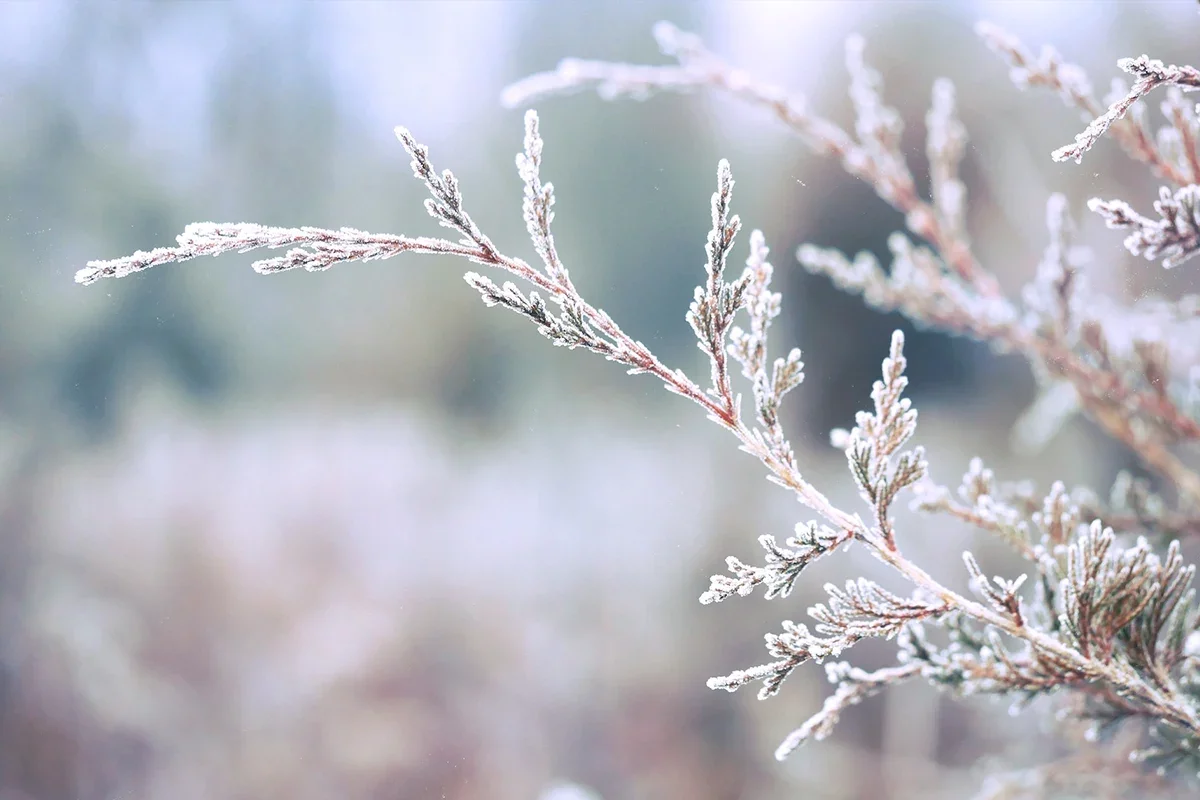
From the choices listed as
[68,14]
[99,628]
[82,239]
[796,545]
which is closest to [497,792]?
[99,628]

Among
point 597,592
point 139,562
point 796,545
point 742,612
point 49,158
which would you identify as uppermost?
point 49,158

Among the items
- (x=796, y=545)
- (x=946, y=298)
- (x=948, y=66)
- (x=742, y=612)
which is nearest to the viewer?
(x=796, y=545)

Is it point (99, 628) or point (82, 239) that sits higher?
point (82, 239)

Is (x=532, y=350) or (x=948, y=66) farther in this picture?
(x=532, y=350)

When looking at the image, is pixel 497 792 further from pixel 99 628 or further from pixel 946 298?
pixel 946 298

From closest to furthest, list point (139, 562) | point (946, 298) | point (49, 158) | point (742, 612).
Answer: point (946, 298)
point (49, 158)
point (139, 562)
point (742, 612)

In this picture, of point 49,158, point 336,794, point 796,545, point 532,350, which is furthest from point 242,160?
point 796,545
